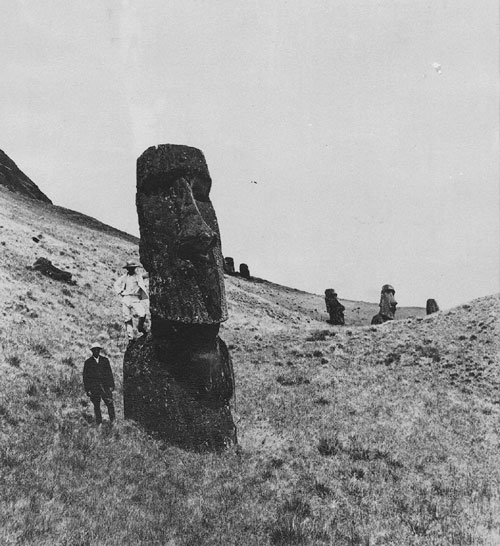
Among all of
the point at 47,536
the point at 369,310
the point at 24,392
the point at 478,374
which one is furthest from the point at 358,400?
the point at 369,310

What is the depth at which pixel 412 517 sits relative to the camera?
7195 mm

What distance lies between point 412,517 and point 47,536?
5204mm

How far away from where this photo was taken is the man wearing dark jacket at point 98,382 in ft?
29.5

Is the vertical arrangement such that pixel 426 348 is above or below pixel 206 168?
below

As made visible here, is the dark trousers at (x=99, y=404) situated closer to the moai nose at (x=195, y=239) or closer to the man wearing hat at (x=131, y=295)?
the man wearing hat at (x=131, y=295)

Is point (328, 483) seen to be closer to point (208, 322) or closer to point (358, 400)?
point (208, 322)

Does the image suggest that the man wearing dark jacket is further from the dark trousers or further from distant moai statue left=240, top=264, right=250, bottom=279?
distant moai statue left=240, top=264, right=250, bottom=279

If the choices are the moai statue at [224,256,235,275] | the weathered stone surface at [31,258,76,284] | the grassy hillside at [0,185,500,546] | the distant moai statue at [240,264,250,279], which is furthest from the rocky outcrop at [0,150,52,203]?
the grassy hillside at [0,185,500,546]

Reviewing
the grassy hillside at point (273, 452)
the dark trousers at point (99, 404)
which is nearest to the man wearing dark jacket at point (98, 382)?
the dark trousers at point (99, 404)

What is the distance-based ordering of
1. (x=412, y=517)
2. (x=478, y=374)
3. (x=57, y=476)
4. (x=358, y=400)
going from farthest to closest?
(x=478, y=374)
(x=358, y=400)
(x=412, y=517)
(x=57, y=476)

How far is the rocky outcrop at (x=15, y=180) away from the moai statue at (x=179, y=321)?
6055 centimetres

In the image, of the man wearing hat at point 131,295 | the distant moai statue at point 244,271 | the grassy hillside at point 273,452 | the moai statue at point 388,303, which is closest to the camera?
the grassy hillside at point 273,452

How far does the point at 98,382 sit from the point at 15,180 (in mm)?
67073

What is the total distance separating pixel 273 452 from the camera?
936 cm
